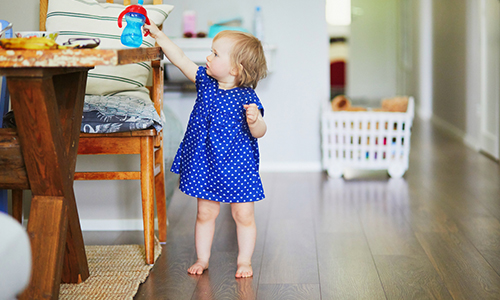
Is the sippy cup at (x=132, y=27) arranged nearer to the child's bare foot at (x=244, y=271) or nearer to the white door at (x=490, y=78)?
the child's bare foot at (x=244, y=271)

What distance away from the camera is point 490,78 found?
363 centimetres

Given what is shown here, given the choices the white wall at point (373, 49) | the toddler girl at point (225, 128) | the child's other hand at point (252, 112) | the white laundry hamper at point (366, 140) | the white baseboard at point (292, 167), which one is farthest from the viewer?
the white wall at point (373, 49)

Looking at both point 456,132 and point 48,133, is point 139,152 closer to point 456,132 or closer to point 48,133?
point 48,133

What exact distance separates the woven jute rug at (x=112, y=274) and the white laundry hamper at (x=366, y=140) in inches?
58.2

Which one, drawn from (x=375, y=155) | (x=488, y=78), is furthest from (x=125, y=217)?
(x=488, y=78)

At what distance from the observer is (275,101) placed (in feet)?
10.6

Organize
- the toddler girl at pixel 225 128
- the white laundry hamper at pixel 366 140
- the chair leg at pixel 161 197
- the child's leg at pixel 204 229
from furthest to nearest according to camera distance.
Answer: the white laundry hamper at pixel 366 140, the chair leg at pixel 161 197, the child's leg at pixel 204 229, the toddler girl at pixel 225 128

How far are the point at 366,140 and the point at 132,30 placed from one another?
1930 millimetres

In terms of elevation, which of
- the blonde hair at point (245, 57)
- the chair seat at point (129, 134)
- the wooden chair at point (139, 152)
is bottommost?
the wooden chair at point (139, 152)

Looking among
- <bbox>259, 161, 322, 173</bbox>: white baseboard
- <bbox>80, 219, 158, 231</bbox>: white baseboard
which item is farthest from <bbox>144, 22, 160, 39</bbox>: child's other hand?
<bbox>259, 161, 322, 173</bbox>: white baseboard

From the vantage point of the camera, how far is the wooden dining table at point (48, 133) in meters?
0.98

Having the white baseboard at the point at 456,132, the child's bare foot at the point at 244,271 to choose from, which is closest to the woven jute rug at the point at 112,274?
the child's bare foot at the point at 244,271

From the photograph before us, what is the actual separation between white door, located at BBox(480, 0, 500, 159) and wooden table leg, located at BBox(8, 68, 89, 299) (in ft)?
9.81

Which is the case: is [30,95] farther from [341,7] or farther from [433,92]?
[341,7]
